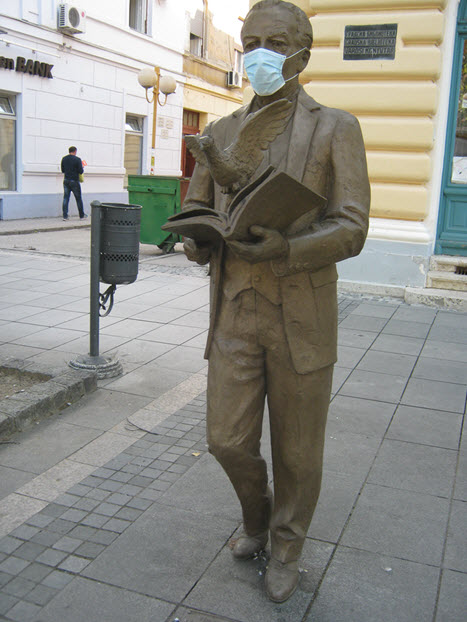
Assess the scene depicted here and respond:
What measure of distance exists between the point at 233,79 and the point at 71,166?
1115 centimetres

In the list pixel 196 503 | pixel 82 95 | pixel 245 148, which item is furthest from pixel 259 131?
pixel 82 95

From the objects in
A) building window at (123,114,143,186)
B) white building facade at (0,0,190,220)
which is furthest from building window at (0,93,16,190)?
building window at (123,114,143,186)

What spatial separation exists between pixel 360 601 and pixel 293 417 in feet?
2.65

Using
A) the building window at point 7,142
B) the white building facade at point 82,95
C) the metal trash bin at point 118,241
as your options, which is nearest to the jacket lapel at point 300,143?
the metal trash bin at point 118,241

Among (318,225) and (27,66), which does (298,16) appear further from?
(27,66)

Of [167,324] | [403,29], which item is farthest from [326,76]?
[167,324]

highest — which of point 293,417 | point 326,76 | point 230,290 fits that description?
point 326,76

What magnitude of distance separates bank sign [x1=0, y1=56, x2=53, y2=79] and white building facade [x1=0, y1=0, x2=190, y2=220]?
2 cm

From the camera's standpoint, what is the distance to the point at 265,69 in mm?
2352

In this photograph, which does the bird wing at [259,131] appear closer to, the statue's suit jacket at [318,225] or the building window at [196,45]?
the statue's suit jacket at [318,225]

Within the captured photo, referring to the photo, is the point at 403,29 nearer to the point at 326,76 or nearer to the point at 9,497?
the point at 326,76

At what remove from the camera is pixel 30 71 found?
16906 millimetres

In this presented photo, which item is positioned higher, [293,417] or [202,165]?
[202,165]

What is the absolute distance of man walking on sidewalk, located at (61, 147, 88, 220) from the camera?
57.2ft
